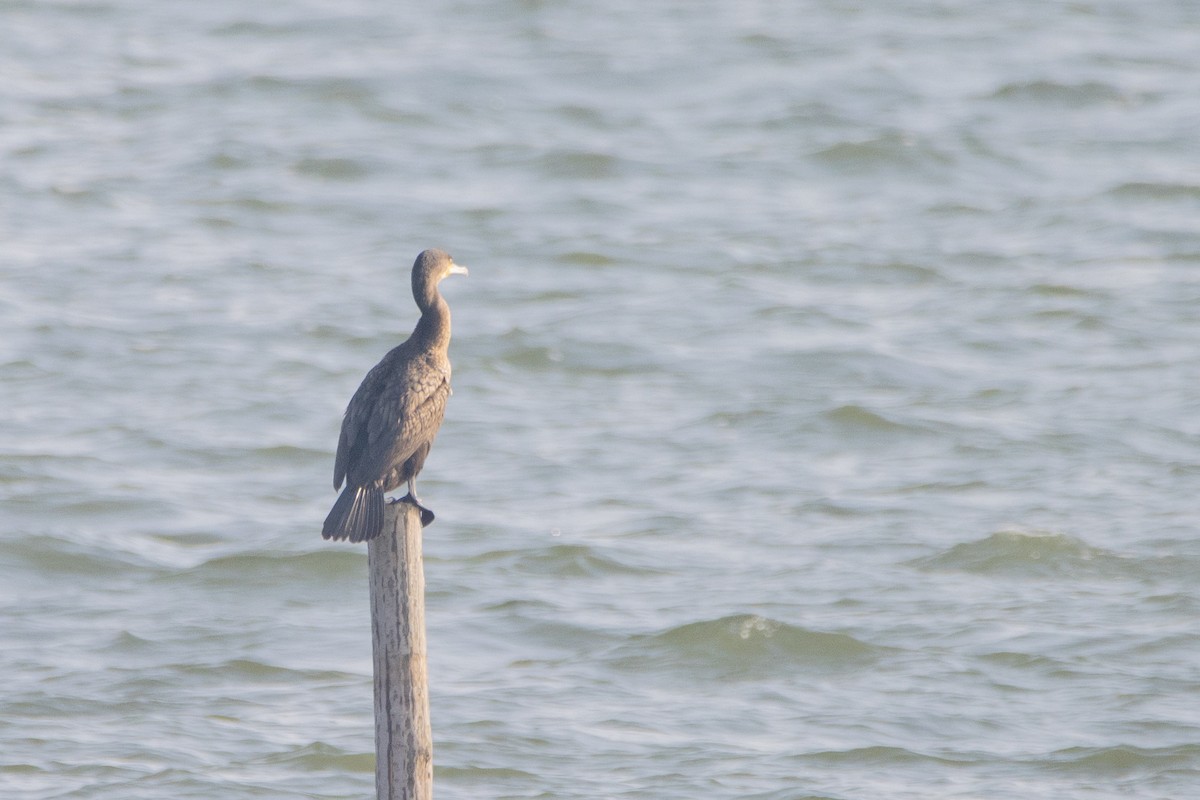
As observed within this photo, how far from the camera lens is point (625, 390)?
14.2m

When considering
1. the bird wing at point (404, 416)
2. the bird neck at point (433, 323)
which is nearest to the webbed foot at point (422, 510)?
the bird wing at point (404, 416)

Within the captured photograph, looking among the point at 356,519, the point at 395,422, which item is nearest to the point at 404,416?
the point at 395,422

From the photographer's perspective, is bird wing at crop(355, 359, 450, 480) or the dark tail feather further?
bird wing at crop(355, 359, 450, 480)

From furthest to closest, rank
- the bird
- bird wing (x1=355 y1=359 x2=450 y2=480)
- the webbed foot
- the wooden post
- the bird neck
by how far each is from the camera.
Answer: the bird neck → bird wing (x1=355 y1=359 x2=450 y2=480) → the webbed foot → the bird → the wooden post

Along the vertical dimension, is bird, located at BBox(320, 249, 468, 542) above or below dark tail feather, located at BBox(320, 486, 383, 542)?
above

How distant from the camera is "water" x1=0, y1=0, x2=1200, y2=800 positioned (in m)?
9.32

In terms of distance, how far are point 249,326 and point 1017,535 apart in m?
6.71

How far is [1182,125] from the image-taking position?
19.5m

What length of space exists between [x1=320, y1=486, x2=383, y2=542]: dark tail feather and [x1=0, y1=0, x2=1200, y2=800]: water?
2933mm

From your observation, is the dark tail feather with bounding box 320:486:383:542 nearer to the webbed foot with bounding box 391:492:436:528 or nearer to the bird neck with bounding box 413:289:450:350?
the webbed foot with bounding box 391:492:436:528

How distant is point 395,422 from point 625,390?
7950 millimetres

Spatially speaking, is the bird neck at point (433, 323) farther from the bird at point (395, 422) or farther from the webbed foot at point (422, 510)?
the webbed foot at point (422, 510)

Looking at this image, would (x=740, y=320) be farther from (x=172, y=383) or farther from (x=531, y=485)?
(x=172, y=383)

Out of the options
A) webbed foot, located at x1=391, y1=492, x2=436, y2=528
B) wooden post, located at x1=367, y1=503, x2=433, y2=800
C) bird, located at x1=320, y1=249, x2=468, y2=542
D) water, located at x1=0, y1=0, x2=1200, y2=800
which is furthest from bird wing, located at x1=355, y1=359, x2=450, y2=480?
water, located at x1=0, y1=0, x2=1200, y2=800
